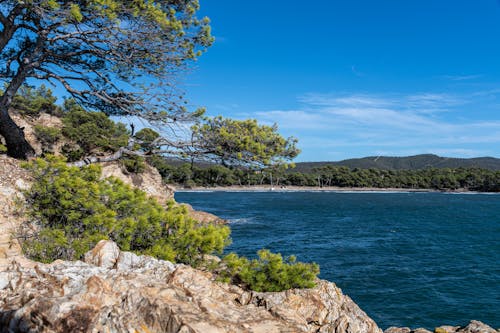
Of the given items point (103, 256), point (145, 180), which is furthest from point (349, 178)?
point (103, 256)

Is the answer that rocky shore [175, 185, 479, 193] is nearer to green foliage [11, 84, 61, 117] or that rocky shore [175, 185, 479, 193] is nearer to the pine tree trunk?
green foliage [11, 84, 61, 117]

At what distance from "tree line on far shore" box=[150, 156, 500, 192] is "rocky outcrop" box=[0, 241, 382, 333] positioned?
11492cm

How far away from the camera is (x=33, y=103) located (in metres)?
28.8

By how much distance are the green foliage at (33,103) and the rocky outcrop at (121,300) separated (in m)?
22.3

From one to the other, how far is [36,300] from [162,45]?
8.10 metres

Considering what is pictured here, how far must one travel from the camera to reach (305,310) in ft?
25.5

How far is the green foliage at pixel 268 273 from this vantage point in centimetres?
805

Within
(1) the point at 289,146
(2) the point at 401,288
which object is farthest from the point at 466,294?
(1) the point at 289,146

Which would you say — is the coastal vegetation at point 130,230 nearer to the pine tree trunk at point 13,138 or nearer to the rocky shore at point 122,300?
the rocky shore at point 122,300

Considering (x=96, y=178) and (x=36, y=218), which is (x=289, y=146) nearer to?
(x=96, y=178)

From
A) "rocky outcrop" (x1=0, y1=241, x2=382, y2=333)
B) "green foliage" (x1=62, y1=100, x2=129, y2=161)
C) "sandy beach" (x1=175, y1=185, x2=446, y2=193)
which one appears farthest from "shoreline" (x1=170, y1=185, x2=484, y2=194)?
"rocky outcrop" (x1=0, y1=241, x2=382, y2=333)

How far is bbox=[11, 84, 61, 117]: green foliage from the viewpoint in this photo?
27.2 m

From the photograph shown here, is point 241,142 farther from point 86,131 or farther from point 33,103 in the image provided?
point 33,103

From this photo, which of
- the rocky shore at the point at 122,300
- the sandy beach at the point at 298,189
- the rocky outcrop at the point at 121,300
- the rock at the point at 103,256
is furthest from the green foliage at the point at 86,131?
the sandy beach at the point at 298,189
